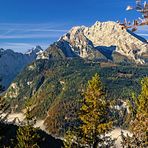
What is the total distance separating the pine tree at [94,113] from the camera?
166 feet

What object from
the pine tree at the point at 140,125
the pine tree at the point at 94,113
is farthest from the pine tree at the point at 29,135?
the pine tree at the point at 140,125

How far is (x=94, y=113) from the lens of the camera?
5062 centimetres

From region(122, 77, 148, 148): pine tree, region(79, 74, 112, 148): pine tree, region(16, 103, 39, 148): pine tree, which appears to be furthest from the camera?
region(16, 103, 39, 148): pine tree

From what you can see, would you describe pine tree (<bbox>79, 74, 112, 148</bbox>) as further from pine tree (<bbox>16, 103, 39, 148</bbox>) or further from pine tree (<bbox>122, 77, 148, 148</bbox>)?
pine tree (<bbox>16, 103, 39, 148</bbox>)

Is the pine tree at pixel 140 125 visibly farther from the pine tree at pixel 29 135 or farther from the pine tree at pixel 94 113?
the pine tree at pixel 29 135

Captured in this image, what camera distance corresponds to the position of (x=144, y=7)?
14.6m

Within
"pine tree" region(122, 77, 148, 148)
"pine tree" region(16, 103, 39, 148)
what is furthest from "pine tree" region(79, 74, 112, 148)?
"pine tree" region(16, 103, 39, 148)

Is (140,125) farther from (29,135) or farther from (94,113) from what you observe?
(29,135)

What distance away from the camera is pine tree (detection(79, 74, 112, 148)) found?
5056 cm

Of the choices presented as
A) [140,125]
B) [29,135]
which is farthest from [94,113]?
[140,125]

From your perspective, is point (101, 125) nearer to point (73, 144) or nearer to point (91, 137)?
point (91, 137)

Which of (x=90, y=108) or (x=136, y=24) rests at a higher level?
(x=136, y=24)

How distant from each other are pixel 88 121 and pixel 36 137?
911cm

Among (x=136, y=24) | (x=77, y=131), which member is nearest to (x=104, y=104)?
(x=77, y=131)
